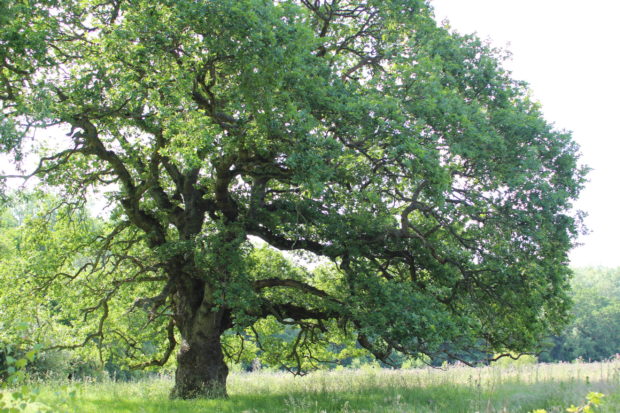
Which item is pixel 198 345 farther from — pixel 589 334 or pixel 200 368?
pixel 589 334

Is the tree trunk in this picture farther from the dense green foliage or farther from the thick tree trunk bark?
the dense green foliage

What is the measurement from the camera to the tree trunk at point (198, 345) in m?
13.7

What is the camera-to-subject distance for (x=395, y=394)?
12445mm

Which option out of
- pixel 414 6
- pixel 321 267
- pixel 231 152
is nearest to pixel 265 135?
pixel 231 152

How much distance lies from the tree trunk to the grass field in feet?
2.05

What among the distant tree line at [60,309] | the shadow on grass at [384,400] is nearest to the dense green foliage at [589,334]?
the distant tree line at [60,309]

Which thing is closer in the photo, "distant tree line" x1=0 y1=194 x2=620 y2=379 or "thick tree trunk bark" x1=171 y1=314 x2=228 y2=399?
"thick tree trunk bark" x1=171 y1=314 x2=228 y2=399

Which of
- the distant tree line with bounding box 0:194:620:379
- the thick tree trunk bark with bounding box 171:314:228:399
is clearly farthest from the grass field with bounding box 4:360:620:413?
the distant tree line with bounding box 0:194:620:379

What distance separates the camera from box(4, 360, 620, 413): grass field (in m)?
9.87

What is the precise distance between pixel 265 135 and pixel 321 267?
782 centimetres

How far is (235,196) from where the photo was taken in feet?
48.8

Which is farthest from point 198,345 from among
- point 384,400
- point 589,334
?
point 589,334

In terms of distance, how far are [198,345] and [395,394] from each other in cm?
532

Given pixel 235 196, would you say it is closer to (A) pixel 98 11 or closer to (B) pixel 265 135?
(B) pixel 265 135
